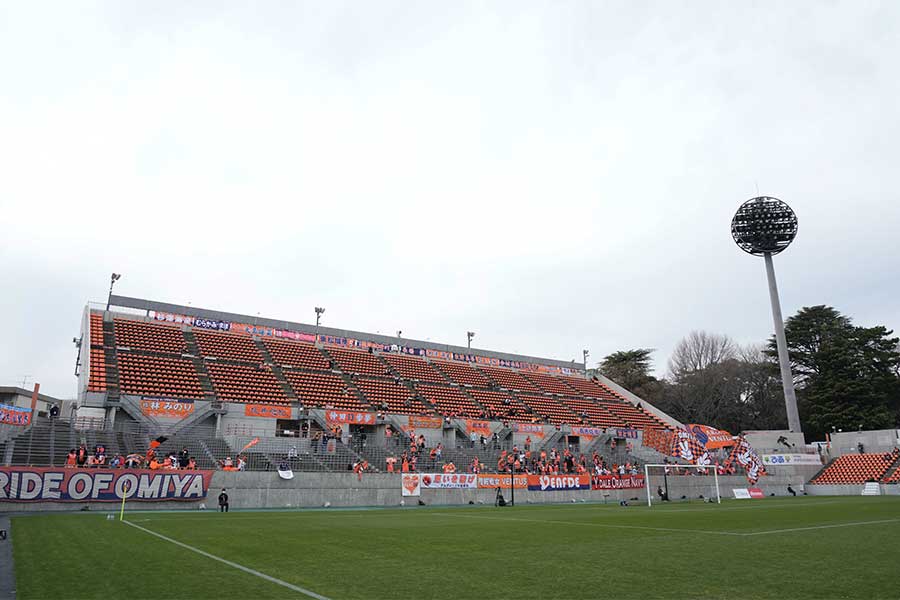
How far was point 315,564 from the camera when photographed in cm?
1003

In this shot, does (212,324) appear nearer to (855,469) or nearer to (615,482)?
(615,482)

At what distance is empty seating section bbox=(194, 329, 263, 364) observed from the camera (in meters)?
45.3

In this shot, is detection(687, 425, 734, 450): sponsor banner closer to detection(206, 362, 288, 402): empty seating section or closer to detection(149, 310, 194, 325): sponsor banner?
detection(206, 362, 288, 402): empty seating section

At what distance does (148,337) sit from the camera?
1720 inches

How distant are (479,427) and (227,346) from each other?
828 inches

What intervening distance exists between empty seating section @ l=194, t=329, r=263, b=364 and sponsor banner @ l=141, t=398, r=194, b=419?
8.90m

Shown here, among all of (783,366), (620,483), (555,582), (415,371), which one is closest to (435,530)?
(555,582)

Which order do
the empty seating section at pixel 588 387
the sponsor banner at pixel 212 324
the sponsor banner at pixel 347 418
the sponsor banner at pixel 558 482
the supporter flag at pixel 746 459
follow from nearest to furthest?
the sponsor banner at pixel 558 482 → the sponsor banner at pixel 347 418 → the supporter flag at pixel 746 459 → the sponsor banner at pixel 212 324 → the empty seating section at pixel 588 387

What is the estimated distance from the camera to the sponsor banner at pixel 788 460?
47.6 metres

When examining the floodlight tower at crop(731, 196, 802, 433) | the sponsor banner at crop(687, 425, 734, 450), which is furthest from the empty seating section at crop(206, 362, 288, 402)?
the floodlight tower at crop(731, 196, 802, 433)

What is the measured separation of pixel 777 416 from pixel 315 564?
7597cm

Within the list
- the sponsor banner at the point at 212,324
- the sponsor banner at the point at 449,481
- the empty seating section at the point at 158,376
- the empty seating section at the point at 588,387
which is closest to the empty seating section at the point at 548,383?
the empty seating section at the point at 588,387

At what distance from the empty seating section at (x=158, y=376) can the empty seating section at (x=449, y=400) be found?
60.8 feet

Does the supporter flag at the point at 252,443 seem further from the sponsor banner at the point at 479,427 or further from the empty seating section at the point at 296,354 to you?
the sponsor banner at the point at 479,427
